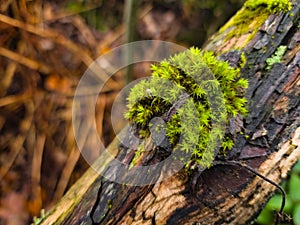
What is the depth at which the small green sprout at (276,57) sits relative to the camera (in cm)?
141

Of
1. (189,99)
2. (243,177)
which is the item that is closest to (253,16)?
(189,99)

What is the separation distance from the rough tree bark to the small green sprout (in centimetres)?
2

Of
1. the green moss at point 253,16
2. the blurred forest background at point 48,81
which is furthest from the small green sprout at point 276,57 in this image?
the blurred forest background at point 48,81

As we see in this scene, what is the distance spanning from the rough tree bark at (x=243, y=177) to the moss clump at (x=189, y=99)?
95mm

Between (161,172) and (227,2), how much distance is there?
89.3 inches

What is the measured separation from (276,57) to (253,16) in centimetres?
26

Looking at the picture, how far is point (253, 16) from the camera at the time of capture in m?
1.57

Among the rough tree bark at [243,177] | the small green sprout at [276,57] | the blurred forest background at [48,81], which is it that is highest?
the blurred forest background at [48,81]

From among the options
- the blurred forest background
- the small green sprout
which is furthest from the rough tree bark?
the blurred forest background

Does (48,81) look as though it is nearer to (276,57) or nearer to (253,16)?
(253,16)

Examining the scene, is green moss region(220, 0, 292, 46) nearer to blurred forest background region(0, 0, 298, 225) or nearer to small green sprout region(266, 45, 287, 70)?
small green sprout region(266, 45, 287, 70)

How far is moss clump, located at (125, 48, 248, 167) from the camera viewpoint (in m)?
1.17

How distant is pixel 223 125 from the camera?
3.93 feet

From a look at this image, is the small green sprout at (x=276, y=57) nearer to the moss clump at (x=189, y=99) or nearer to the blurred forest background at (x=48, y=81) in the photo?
the moss clump at (x=189, y=99)
